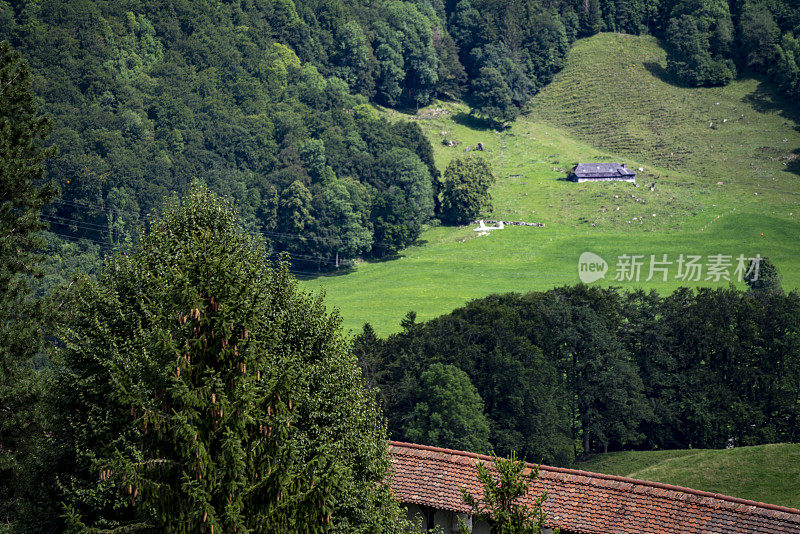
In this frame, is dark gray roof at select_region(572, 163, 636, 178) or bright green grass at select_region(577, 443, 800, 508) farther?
dark gray roof at select_region(572, 163, 636, 178)

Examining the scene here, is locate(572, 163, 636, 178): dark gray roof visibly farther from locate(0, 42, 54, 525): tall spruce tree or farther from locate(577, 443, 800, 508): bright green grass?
locate(0, 42, 54, 525): tall spruce tree

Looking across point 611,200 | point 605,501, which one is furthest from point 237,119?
point 605,501

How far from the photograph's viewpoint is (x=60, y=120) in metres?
144

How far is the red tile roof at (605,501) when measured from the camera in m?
29.5

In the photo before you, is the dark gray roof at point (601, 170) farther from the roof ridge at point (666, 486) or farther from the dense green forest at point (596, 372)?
the roof ridge at point (666, 486)

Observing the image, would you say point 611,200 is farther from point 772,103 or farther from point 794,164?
point 772,103

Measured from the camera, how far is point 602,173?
161 m

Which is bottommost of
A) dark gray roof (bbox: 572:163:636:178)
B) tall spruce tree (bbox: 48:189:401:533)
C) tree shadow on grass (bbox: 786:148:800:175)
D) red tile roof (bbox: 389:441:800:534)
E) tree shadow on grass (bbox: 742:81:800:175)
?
red tile roof (bbox: 389:441:800:534)

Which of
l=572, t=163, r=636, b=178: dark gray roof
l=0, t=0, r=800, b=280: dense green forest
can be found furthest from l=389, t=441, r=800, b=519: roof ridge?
l=572, t=163, r=636, b=178: dark gray roof

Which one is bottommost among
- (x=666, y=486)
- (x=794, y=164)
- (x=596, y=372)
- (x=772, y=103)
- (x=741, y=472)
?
(x=741, y=472)

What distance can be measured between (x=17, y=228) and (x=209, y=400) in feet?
55.9

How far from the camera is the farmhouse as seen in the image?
16075 centimetres

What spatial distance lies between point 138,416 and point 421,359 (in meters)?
62.2

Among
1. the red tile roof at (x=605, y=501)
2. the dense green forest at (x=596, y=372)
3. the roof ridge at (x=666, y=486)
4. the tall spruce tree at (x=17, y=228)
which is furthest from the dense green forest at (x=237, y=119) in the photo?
the roof ridge at (x=666, y=486)
